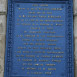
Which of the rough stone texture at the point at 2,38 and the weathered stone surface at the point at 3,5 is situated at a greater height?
the weathered stone surface at the point at 3,5

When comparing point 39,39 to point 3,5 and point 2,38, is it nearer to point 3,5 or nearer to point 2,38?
point 2,38

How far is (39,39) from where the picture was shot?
755 cm

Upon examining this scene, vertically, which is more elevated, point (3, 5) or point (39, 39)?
point (3, 5)

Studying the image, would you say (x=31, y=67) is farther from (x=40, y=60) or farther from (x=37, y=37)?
(x=37, y=37)

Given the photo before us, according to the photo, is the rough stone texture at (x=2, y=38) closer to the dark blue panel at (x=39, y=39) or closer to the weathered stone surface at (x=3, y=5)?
the dark blue panel at (x=39, y=39)

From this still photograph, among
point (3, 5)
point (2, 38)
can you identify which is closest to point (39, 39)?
point (2, 38)

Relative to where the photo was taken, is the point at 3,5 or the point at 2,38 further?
the point at 3,5

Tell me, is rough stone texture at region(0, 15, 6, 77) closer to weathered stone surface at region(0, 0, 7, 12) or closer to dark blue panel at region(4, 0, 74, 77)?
dark blue panel at region(4, 0, 74, 77)

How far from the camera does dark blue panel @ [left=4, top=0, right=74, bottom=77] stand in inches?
292

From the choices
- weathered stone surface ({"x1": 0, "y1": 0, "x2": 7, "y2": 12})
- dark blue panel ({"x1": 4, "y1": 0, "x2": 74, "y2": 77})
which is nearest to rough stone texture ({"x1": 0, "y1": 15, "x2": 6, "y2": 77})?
dark blue panel ({"x1": 4, "y1": 0, "x2": 74, "y2": 77})

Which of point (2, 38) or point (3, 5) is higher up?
point (3, 5)

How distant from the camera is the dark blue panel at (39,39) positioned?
741 cm

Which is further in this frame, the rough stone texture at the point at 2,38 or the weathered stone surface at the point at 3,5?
the weathered stone surface at the point at 3,5

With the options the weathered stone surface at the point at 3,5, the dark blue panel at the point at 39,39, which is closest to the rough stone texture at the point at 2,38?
the dark blue panel at the point at 39,39
